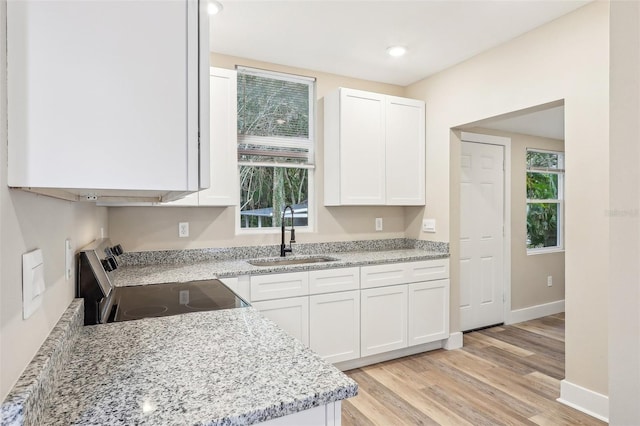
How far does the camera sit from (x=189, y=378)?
0.90 m

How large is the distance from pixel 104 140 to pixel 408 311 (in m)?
2.91

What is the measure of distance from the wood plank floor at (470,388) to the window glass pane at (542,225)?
1.47 m

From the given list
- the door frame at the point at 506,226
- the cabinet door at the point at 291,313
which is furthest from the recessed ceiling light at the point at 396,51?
the cabinet door at the point at 291,313

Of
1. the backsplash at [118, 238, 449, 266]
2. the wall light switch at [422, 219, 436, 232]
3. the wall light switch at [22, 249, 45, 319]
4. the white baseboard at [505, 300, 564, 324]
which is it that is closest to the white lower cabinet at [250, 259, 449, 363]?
the wall light switch at [422, 219, 436, 232]

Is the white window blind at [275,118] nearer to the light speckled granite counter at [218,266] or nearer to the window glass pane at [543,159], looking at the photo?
the light speckled granite counter at [218,266]

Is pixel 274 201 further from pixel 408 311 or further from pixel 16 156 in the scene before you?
pixel 16 156

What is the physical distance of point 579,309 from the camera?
95.1 inches

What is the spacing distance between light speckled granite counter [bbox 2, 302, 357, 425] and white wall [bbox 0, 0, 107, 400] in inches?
3.0

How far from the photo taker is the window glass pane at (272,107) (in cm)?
324

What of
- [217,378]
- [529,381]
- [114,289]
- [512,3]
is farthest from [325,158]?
[217,378]

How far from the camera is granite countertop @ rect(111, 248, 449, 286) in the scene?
2258 mm

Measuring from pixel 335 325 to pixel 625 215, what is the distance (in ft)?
6.97

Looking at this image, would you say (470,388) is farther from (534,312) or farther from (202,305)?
(534,312)

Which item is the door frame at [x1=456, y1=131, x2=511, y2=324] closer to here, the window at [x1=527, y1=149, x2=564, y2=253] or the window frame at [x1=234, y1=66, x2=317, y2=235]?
the window at [x1=527, y1=149, x2=564, y2=253]
